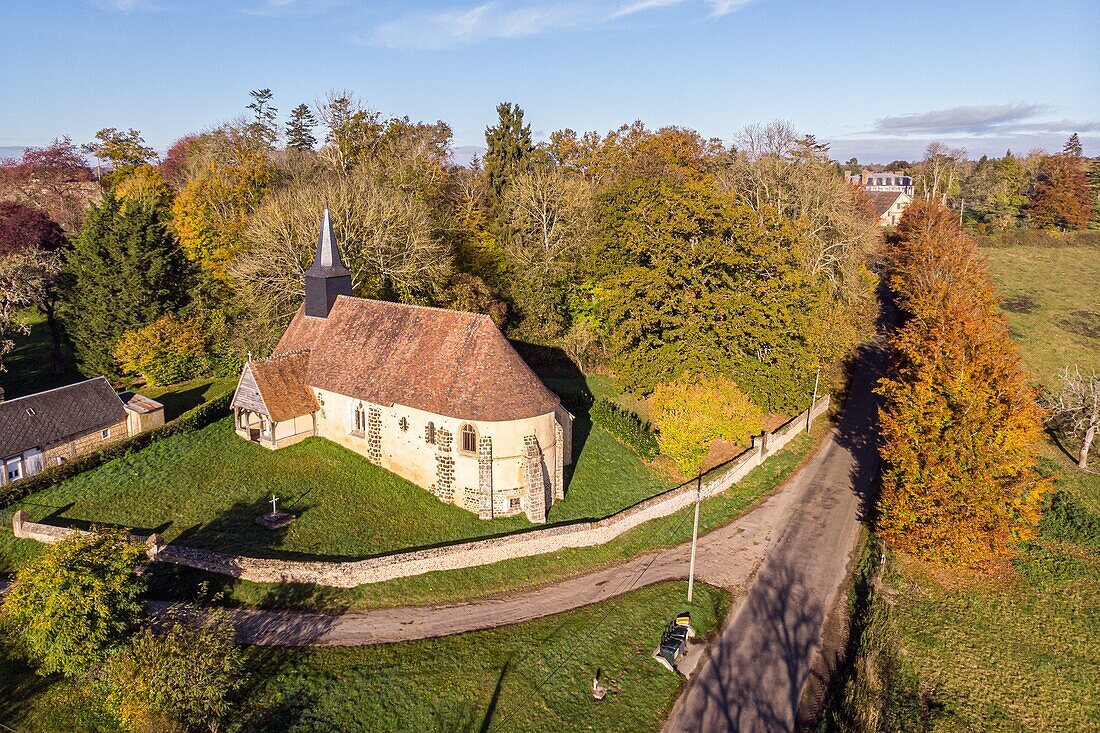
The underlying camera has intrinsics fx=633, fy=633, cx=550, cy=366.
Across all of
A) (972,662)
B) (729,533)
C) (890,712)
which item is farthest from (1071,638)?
(729,533)

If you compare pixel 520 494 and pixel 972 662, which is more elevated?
pixel 520 494

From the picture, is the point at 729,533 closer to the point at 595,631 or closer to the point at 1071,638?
the point at 595,631

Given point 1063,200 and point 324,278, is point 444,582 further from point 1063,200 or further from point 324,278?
point 1063,200

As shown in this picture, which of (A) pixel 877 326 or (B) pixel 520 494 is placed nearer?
(B) pixel 520 494

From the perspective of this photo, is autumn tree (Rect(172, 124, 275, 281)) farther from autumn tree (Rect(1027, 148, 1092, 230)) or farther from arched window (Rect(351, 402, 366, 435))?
autumn tree (Rect(1027, 148, 1092, 230))

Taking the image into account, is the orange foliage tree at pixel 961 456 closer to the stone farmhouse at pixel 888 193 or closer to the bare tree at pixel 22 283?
the bare tree at pixel 22 283

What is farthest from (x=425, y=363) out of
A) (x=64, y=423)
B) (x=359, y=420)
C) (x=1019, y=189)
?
(x=1019, y=189)

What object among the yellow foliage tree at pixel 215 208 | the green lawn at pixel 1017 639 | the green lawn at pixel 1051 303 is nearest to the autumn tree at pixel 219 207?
the yellow foliage tree at pixel 215 208

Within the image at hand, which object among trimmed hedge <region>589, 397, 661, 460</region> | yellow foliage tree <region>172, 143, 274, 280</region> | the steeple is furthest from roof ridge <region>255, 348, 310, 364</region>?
trimmed hedge <region>589, 397, 661, 460</region>
